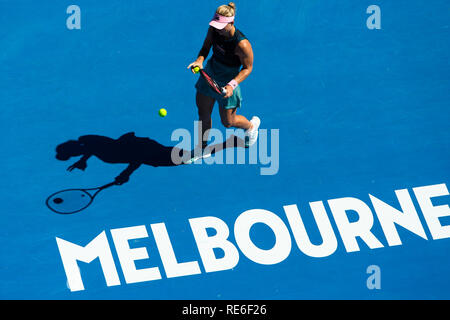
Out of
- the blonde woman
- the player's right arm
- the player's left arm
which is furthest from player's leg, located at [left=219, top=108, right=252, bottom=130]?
the player's right arm

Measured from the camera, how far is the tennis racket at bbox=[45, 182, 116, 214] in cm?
1017

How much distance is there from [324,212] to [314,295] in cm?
123

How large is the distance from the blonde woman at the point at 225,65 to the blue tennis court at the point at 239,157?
693mm

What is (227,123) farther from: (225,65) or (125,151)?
(125,151)

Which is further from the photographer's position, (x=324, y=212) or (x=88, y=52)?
(x=88, y=52)

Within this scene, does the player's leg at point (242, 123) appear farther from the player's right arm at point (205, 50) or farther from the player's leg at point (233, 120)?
the player's right arm at point (205, 50)

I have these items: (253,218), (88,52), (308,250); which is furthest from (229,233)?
(88,52)

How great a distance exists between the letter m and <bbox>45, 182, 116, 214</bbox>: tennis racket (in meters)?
0.48

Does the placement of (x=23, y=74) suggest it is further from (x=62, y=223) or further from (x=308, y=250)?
(x=308, y=250)

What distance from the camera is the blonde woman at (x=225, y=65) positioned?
9.12m

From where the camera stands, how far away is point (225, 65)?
9562mm

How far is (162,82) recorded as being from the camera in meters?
11.0

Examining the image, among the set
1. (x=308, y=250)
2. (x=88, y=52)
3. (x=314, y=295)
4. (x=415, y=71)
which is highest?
(x=88, y=52)

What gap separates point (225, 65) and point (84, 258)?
340cm
